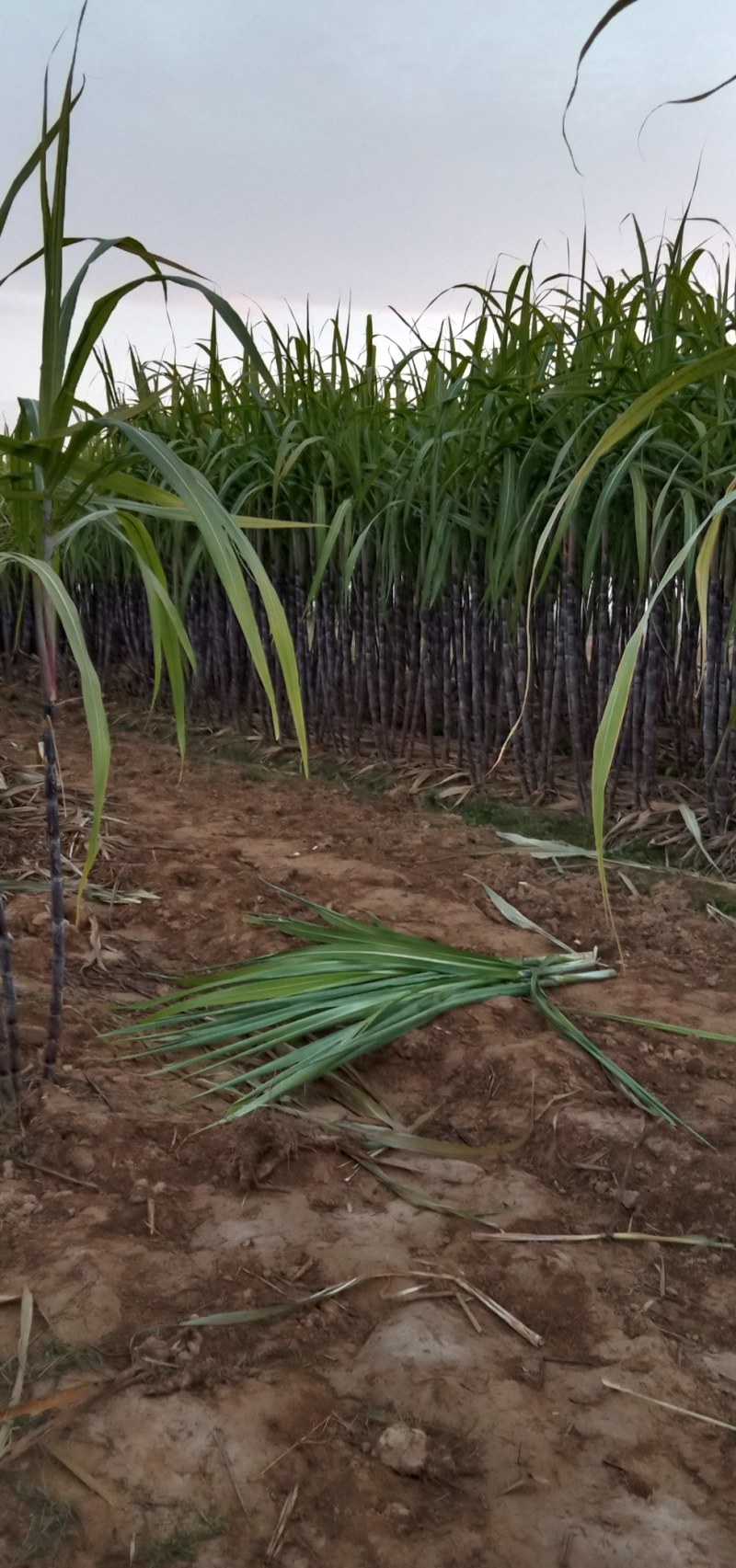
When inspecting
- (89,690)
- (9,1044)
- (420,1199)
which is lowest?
(420,1199)

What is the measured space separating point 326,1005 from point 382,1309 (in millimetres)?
568

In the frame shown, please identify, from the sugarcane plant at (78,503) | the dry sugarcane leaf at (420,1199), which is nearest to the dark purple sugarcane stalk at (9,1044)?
the sugarcane plant at (78,503)

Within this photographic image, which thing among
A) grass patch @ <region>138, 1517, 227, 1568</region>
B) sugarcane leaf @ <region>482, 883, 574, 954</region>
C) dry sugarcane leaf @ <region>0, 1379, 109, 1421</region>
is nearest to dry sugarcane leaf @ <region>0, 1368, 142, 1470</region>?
dry sugarcane leaf @ <region>0, 1379, 109, 1421</region>

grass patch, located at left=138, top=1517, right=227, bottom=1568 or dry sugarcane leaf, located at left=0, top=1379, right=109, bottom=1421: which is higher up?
dry sugarcane leaf, located at left=0, top=1379, right=109, bottom=1421

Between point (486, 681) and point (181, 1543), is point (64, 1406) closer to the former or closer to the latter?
point (181, 1543)

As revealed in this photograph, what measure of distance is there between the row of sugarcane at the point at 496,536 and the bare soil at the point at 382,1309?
0.76 m

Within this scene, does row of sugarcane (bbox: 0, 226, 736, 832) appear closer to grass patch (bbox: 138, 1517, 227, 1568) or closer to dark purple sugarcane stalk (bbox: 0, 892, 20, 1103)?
dark purple sugarcane stalk (bbox: 0, 892, 20, 1103)

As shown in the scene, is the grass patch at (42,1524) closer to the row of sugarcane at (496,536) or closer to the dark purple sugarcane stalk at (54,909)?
the dark purple sugarcane stalk at (54,909)

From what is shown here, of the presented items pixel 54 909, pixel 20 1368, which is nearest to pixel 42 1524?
pixel 20 1368

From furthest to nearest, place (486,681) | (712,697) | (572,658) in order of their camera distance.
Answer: (486,681)
(572,658)
(712,697)

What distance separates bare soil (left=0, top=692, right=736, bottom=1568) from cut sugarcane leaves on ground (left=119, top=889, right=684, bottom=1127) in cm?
4

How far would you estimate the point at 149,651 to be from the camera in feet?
14.0

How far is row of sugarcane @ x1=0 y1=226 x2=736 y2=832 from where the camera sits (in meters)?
2.32

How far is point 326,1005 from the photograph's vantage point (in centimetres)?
159
